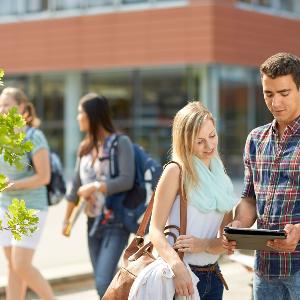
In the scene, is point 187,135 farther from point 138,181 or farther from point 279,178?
point 138,181

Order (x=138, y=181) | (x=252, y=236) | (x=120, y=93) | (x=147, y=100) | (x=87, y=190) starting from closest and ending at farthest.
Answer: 1. (x=252, y=236)
2. (x=87, y=190)
3. (x=138, y=181)
4. (x=147, y=100)
5. (x=120, y=93)

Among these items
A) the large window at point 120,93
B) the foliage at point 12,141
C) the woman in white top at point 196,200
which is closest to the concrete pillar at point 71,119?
the large window at point 120,93

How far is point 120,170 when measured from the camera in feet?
22.4

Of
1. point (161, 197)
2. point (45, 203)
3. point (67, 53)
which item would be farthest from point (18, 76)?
point (161, 197)

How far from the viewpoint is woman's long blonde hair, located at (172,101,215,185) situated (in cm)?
436

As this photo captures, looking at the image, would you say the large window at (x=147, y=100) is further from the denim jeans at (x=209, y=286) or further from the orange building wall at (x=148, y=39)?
the denim jeans at (x=209, y=286)

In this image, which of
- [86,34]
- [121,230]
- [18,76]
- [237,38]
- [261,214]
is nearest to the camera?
[261,214]

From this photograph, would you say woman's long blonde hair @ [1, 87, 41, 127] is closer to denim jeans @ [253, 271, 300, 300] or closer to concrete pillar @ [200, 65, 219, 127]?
denim jeans @ [253, 271, 300, 300]

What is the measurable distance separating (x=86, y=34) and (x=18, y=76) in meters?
3.66

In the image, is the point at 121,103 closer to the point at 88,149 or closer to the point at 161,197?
the point at 88,149

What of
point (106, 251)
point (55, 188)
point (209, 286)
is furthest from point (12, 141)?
point (55, 188)

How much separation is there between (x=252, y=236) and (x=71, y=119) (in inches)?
1097

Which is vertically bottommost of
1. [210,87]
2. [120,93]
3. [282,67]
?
[120,93]

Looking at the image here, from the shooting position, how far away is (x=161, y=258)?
13.9ft
